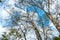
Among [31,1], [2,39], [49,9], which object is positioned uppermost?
[2,39]

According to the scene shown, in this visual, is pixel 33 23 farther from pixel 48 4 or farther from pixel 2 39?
pixel 2 39

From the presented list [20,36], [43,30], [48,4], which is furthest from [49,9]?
[20,36]

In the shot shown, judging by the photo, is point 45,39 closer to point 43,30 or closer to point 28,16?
point 43,30

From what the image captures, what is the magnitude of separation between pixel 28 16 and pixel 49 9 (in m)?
5.08

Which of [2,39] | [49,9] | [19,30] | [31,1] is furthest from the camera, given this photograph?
[2,39]

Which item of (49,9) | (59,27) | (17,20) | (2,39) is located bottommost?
(59,27)

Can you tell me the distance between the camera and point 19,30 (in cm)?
3238

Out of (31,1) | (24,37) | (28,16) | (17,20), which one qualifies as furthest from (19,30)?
(31,1)

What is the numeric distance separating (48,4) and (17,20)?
309 inches

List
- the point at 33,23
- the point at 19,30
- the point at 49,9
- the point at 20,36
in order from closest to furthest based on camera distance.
Result: the point at 49,9, the point at 33,23, the point at 19,30, the point at 20,36

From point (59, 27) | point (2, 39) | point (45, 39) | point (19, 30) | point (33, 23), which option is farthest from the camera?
point (2, 39)

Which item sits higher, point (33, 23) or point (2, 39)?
point (2, 39)

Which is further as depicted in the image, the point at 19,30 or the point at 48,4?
the point at 19,30

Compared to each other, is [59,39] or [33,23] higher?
[33,23]
